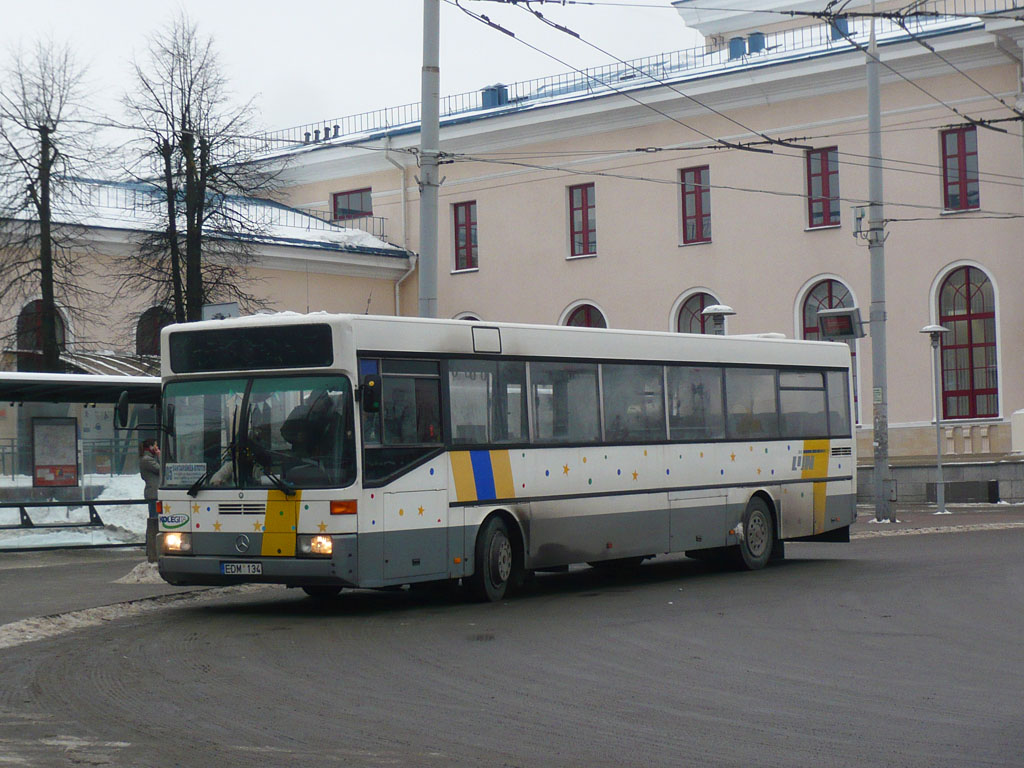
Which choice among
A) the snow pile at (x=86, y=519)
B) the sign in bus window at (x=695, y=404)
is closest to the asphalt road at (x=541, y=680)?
the sign in bus window at (x=695, y=404)

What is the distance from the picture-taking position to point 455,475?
14320 millimetres

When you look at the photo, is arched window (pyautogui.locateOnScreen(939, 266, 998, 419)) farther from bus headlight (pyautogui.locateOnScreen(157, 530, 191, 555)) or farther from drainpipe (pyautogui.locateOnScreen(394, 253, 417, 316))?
bus headlight (pyautogui.locateOnScreen(157, 530, 191, 555))

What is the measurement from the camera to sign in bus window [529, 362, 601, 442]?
15422 millimetres

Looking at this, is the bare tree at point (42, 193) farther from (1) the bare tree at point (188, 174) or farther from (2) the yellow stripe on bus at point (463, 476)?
(2) the yellow stripe on bus at point (463, 476)

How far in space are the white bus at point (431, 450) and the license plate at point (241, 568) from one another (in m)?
0.02

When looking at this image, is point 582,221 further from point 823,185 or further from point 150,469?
point 150,469

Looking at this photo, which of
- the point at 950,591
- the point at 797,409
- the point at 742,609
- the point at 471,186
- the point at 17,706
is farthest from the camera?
the point at 471,186

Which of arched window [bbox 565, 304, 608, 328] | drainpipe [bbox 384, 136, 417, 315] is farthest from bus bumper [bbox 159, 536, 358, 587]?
drainpipe [bbox 384, 136, 417, 315]

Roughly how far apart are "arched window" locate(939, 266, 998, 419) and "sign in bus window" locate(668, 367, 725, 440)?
922 inches

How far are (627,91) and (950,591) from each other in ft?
103

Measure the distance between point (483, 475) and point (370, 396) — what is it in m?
1.75

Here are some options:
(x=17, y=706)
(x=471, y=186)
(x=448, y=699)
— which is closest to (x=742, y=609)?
(x=448, y=699)

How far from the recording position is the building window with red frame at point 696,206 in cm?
4460

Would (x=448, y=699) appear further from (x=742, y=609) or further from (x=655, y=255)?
(x=655, y=255)
